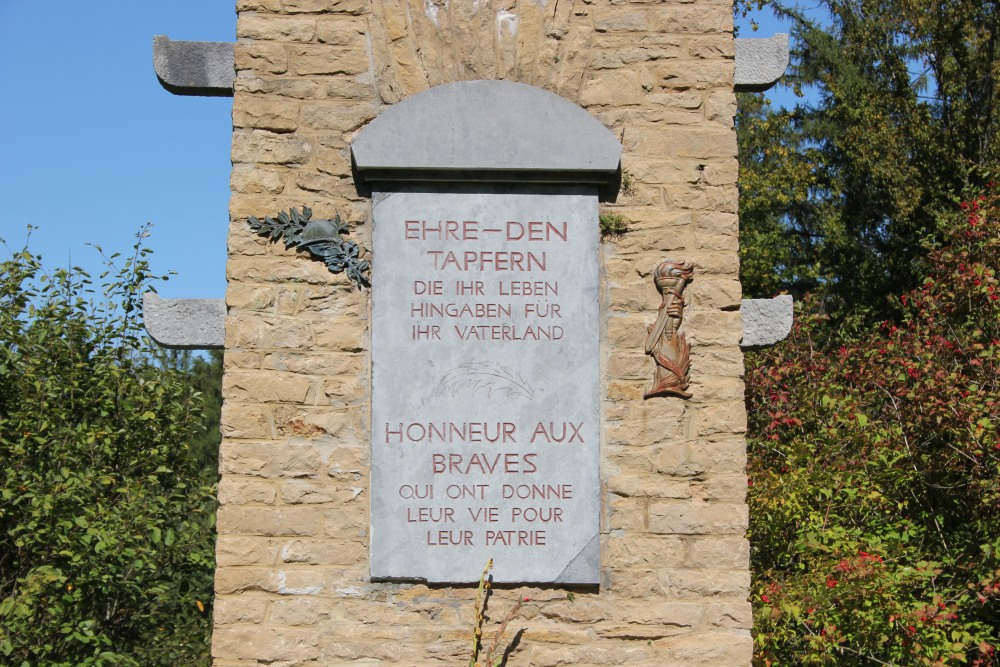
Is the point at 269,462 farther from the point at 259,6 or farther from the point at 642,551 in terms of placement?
the point at 259,6

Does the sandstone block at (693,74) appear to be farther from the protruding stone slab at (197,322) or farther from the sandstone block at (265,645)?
the sandstone block at (265,645)

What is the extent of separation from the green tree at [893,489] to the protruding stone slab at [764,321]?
2.07 meters

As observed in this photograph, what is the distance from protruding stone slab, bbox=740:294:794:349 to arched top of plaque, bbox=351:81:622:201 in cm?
88

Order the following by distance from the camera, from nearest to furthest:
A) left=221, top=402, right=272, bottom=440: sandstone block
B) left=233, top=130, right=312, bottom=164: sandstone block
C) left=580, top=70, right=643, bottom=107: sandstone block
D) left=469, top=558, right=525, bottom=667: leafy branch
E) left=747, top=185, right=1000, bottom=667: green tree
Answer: left=469, top=558, right=525, bottom=667: leafy branch, left=221, top=402, right=272, bottom=440: sandstone block, left=233, top=130, right=312, bottom=164: sandstone block, left=580, top=70, right=643, bottom=107: sandstone block, left=747, top=185, right=1000, bottom=667: green tree

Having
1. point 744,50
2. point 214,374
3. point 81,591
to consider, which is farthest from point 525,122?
point 214,374

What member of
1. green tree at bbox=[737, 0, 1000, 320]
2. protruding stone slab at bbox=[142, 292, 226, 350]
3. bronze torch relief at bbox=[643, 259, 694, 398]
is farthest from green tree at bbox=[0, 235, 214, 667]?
green tree at bbox=[737, 0, 1000, 320]

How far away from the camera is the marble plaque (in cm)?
499

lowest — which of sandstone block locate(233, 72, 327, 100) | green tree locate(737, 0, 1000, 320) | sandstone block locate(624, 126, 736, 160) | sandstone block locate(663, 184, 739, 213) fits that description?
sandstone block locate(663, 184, 739, 213)

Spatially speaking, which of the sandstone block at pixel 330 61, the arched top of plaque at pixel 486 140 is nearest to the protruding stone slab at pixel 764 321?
the arched top of plaque at pixel 486 140

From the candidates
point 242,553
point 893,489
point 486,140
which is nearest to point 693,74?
point 486,140

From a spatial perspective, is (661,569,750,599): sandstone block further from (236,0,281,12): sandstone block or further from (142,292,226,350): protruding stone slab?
(236,0,281,12): sandstone block

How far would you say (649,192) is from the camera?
533cm

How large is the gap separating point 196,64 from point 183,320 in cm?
120

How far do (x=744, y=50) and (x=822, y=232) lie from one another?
13.5 meters
